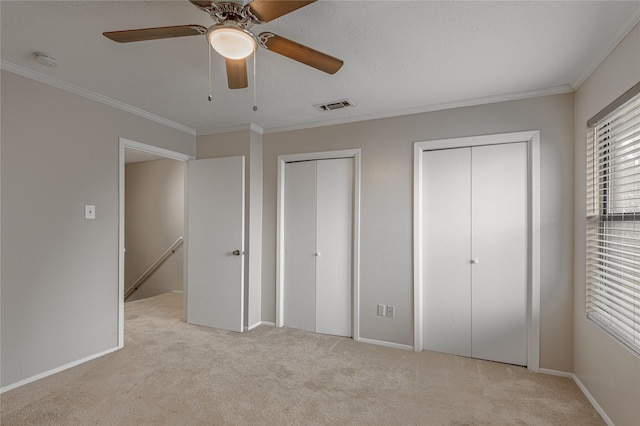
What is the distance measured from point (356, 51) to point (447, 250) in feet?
6.55

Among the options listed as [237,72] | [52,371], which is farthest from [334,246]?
[52,371]

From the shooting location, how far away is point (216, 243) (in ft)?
12.4

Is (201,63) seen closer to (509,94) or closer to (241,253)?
(241,253)

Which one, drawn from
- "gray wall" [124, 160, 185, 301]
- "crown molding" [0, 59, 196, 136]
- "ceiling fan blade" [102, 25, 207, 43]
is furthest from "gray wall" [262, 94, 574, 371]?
"gray wall" [124, 160, 185, 301]

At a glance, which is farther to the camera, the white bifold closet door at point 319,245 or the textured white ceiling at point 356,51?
the white bifold closet door at point 319,245

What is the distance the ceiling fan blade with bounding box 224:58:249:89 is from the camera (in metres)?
1.79

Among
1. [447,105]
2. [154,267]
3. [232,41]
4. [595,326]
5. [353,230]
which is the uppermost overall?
[447,105]

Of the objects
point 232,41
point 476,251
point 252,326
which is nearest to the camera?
point 232,41

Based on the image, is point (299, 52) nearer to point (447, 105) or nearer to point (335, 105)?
point (335, 105)

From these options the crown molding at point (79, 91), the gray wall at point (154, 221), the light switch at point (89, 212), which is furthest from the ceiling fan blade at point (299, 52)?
the gray wall at point (154, 221)

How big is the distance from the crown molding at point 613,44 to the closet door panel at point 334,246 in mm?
2055

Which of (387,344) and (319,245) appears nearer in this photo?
(387,344)

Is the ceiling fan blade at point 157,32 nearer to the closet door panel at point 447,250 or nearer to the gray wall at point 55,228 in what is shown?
the gray wall at point 55,228

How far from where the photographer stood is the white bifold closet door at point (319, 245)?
3.53 metres
